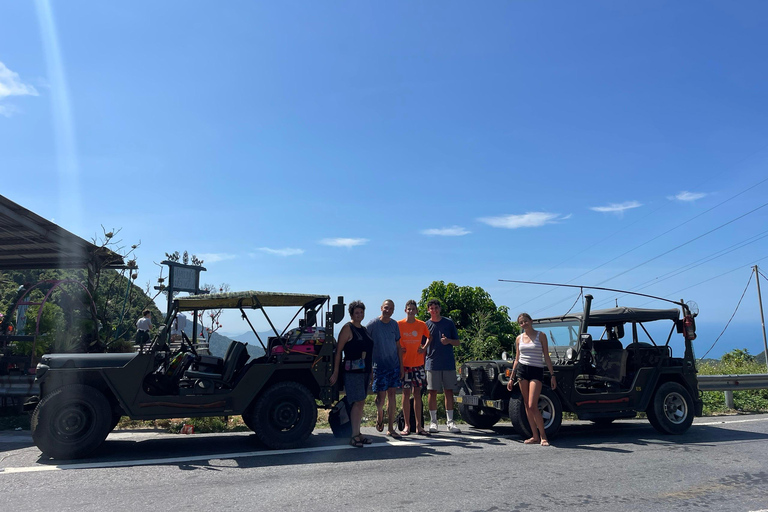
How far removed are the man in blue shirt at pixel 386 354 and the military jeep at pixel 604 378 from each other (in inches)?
53.8

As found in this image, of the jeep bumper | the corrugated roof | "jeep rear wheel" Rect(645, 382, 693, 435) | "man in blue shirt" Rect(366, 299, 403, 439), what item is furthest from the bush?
the corrugated roof

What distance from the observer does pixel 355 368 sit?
700 centimetres

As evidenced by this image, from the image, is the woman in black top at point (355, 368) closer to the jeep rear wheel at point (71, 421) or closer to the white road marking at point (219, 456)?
the white road marking at point (219, 456)

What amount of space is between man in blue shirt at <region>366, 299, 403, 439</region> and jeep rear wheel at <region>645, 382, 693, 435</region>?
12.3ft

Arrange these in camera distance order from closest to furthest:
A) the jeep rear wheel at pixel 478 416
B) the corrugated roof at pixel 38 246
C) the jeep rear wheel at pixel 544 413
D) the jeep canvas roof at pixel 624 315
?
1. the jeep rear wheel at pixel 544 413
2. the jeep canvas roof at pixel 624 315
3. the jeep rear wheel at pixel 478 416
4. the corrugated roof at pixel 38 246

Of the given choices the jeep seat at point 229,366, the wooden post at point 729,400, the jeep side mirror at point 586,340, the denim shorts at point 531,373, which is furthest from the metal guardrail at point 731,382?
the jeep seat at point 229,366

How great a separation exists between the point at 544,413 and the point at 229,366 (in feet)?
13.9

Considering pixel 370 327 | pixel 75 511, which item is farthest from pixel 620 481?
pixel 75 511

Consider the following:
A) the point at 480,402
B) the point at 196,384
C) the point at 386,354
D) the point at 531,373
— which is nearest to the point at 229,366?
the point at 196,384

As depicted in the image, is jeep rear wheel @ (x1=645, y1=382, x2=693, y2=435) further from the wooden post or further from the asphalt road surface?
the wooden post

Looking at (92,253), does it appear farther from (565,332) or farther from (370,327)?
(565,332)

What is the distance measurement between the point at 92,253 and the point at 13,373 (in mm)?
5278

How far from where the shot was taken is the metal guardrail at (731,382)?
35.1 feet

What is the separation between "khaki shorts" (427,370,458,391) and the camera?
8109 mm
